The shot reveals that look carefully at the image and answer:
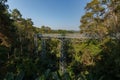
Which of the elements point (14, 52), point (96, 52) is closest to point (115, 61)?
point (96, 52)

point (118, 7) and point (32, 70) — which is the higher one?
→ point (118, 7)

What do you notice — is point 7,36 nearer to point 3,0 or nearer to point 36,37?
point 3,0

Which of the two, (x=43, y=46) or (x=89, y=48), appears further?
(x=43, y=46)

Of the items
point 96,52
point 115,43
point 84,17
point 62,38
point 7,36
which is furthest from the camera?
point 62,38

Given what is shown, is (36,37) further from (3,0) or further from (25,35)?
(3,0)

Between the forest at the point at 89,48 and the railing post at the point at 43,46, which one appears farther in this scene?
the railing post at the point at 43,46

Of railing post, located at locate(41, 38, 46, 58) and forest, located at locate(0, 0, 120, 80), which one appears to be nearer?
forest, located at locate(0, 0, 120, 80)

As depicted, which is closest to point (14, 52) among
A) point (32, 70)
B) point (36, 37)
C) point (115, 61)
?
point (32, 70)

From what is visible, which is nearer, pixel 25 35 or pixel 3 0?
pixel 3 0

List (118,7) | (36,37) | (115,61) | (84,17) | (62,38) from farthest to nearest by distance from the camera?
(36,37) → (62,38) → (84,17) → (118,7) → (115,61)

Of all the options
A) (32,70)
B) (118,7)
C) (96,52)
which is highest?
(118,7)
